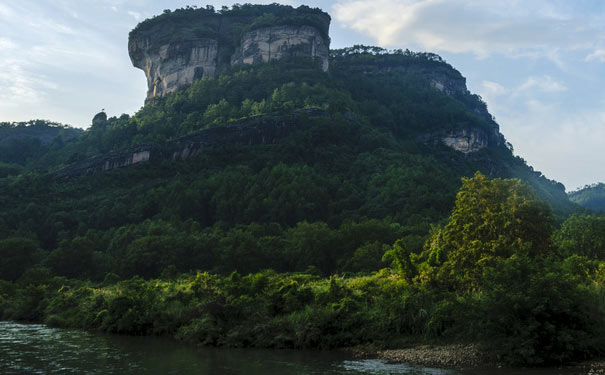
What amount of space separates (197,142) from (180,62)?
6684 centimetres

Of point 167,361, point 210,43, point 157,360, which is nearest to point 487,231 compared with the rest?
point 167,361

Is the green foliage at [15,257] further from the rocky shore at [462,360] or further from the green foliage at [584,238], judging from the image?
the green foliage at [584,238]

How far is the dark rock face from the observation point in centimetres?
12125

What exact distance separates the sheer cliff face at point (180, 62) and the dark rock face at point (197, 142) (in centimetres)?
6108

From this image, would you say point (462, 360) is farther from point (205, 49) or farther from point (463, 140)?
point (205, 49)

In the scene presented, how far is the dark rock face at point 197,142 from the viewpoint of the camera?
121m

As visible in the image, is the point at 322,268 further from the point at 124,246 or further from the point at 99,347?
the point at 99,347

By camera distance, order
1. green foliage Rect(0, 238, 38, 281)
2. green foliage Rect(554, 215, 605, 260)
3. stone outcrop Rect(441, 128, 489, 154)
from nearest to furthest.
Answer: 1. green foliage Rect(554, 215, 605, 260)
2. green foliage Rect(0, 238, 38, 281)
3. stone outcrop Rect(441, 128, 489, 154)

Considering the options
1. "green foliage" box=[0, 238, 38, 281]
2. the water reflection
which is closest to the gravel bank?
the water reflection

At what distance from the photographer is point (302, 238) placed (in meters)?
72.5

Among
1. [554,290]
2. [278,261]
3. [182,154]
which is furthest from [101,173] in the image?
[554,290]

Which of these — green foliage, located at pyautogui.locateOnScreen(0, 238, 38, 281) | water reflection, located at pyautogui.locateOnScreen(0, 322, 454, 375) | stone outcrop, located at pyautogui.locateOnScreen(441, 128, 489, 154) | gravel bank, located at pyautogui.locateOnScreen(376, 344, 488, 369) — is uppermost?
stone outcrop, located at pyautogui.locateOnScreen(441, 128, 489, 154)

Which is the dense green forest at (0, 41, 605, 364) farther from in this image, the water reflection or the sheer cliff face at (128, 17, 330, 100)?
the sheer cliff face at (128, 17, 330, 100)

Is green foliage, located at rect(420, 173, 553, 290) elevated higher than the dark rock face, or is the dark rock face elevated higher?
the dark rock face
